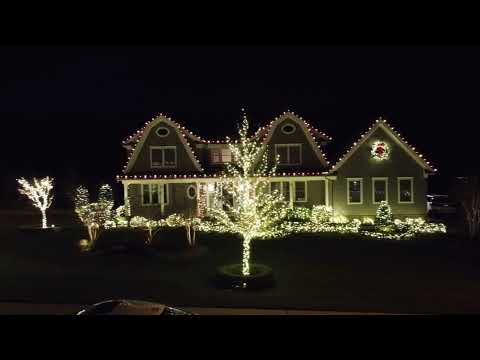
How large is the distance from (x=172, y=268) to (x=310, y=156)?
42.3 feet

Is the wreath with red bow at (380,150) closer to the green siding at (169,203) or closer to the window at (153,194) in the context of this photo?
the green siding at (169,203)

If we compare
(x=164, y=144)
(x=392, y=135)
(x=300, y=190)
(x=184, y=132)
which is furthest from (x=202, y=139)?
(x=392, y=135)

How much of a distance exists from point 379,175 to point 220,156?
1018 centimetres

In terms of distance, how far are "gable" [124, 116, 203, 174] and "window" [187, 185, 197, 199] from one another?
A: 108cm

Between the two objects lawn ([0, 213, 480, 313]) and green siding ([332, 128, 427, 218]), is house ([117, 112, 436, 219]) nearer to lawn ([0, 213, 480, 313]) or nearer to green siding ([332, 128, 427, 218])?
green siding ([332, 128, 427, 218])

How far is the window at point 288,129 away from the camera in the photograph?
25.5 m

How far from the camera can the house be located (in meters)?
24.7

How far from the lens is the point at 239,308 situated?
1123cm

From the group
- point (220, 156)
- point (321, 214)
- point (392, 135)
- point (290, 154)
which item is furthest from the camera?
point (220, 156)

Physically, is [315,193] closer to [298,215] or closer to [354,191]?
[354,191]

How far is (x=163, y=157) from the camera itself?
1032 inches

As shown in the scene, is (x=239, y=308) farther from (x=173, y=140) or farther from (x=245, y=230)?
(x=173, y=140)

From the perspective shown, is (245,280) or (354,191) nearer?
(245,280)

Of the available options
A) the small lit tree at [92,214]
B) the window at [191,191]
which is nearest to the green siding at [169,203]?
the window at [191,191]
